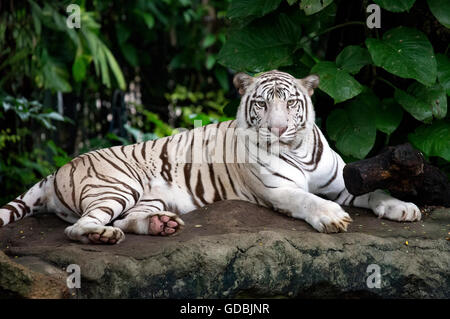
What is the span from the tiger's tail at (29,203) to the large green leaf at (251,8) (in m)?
2.11

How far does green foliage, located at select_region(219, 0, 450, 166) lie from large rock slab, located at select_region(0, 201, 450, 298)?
1.29m

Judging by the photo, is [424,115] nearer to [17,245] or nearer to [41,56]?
[17,245]

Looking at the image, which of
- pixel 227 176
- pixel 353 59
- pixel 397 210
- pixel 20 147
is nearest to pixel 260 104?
pixel 227 176

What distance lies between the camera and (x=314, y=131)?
13.8 feet

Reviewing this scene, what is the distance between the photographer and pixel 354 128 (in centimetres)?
485

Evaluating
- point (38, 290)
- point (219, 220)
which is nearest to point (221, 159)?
point (219, 220)

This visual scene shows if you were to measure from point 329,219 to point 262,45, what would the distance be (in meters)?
2.07

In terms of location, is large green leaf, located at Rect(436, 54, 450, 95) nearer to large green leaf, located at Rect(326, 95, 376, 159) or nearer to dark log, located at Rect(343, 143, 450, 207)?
large green leaf, located at Rect(326, 95, 376, 159)

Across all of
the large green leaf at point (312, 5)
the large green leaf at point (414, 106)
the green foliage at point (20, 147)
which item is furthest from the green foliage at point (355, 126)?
the green foliage at point (20, 147)

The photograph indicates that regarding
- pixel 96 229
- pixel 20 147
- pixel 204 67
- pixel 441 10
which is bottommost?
pixel 20 147

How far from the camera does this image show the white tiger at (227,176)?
12.2 ft

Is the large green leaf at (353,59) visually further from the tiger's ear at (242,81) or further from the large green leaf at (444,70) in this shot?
the tiger's ear at (242,81)

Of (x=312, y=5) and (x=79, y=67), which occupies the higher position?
(x=312, y=5)

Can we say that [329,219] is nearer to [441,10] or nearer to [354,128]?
[354,128]
